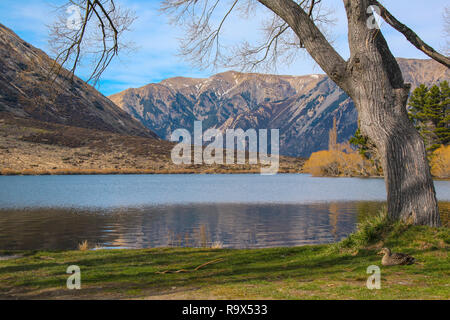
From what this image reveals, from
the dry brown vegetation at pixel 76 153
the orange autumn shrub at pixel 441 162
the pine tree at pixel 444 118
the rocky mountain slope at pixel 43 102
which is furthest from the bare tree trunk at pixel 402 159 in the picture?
the dry brown vegetation at pixel 76 153

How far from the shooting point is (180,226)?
2142 centimetres

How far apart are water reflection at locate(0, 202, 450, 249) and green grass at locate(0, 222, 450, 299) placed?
604 centimetres

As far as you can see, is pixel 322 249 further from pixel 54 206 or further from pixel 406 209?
pixel 54 206

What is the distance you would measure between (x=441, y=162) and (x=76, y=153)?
260ft

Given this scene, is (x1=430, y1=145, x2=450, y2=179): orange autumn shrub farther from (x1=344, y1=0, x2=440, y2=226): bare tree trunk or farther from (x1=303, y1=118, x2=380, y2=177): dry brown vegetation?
(x1=344, y1=0, x2=440, y2=226): bare tree trunk

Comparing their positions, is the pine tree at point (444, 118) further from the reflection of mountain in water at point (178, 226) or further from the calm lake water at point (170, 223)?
the reflection of mountain in water at point (178, 226)

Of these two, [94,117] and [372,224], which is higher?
[94,117]

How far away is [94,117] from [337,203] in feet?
518

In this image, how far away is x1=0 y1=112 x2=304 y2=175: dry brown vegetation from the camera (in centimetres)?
8156

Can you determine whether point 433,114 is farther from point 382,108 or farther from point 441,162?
point 382,108

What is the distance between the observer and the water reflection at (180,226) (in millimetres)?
16766

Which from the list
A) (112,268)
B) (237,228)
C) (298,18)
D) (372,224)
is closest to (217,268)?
(112,268)

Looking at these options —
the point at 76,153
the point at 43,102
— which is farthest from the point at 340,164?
the point at 43,102
